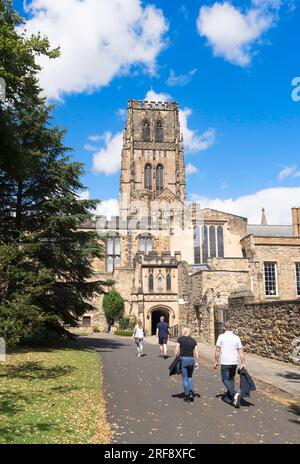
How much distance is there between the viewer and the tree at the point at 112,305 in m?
39.0

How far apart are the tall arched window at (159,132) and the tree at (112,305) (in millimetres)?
39257

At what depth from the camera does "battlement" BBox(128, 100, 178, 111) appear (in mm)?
71562

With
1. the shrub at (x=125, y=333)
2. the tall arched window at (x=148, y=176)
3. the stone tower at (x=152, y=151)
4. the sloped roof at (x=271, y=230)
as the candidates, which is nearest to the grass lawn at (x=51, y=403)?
the shrub at (x=125, y=333)

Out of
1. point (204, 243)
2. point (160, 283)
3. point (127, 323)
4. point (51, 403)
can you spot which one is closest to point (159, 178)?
point (204, 243)

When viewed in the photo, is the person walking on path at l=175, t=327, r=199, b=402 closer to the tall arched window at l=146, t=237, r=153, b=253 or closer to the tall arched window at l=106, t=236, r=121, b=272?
the tall arched window at l=146, t=237, r=153, b=253

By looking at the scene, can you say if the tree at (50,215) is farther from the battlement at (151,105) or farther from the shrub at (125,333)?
the battlement at (151,105)

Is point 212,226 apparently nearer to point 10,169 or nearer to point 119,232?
point 119,232

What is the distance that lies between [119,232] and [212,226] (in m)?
11.7

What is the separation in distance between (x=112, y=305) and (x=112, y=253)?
39.8ft

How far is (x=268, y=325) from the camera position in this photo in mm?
15945

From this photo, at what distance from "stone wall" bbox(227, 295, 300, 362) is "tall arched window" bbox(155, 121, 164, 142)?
5508cm

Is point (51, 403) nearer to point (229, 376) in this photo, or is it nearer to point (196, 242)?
point (229, 376)

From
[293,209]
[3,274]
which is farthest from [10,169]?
[293,209]

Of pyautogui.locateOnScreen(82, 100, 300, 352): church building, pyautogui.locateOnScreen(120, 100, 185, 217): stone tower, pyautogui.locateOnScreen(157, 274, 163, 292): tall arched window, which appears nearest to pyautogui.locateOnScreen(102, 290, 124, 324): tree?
pyautogui.locateOnScreen(82, 100, 300, 352): church building
